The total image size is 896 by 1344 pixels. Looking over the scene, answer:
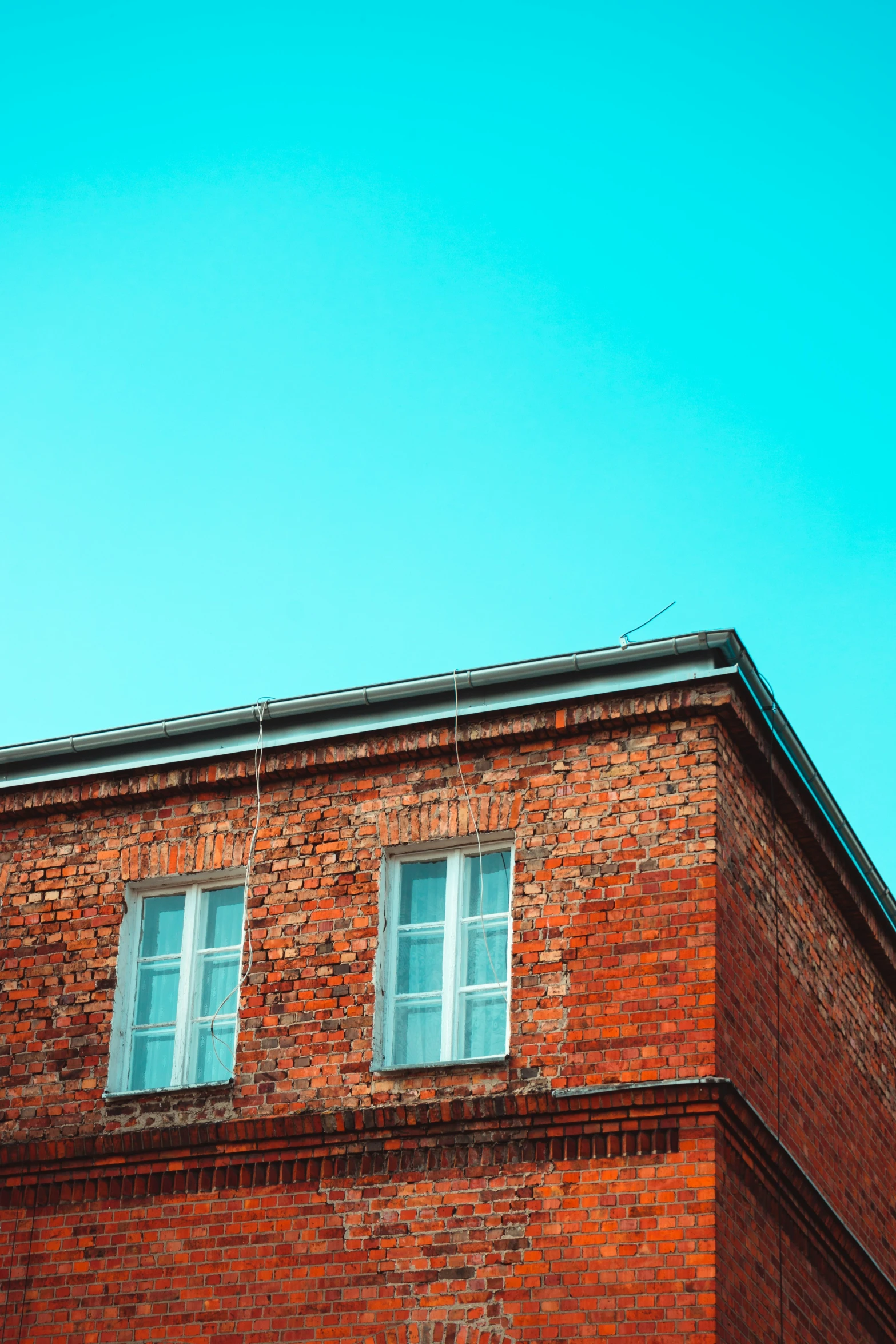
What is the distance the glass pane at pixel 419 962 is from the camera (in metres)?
13.0

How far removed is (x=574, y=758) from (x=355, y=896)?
198 centimetres

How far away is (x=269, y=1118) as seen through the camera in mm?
12641

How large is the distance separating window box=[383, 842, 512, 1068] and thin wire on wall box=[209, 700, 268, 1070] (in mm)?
1117

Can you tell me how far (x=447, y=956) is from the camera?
12961mm

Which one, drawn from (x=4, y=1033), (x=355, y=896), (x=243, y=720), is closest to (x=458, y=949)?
(x=355, y=896)

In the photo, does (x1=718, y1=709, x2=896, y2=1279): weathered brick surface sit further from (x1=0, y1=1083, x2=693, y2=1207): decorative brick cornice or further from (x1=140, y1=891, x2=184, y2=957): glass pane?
(x1=140, y1=891, x2=184, y2=957): glass pane

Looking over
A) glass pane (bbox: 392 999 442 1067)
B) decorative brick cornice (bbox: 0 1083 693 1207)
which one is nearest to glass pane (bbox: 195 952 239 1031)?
decorative brick cornice (bbox: 0 1083 693 1207)

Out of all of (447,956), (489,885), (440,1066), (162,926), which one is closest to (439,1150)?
(440,1066)

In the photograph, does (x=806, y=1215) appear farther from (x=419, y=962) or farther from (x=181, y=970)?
(x=181, y=970)

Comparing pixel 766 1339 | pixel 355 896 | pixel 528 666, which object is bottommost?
pixel 766 1339

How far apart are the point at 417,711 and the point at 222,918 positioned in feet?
7.45

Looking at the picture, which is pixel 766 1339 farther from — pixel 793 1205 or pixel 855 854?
pixel 855 854

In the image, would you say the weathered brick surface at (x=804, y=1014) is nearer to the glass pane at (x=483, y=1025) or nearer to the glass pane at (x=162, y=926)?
the glass pane at (x=483, y=1025)

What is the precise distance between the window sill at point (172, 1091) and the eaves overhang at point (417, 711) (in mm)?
2662
